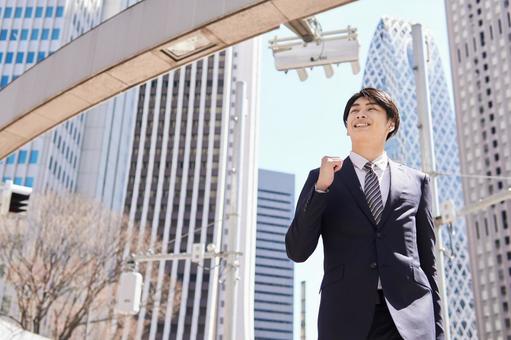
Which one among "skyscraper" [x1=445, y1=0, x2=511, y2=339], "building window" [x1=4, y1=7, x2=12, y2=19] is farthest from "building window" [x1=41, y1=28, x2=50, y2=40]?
"skyscraper" [x1=445, y1=0, x2=511, y2=339]

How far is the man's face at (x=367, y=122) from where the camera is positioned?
237 cm

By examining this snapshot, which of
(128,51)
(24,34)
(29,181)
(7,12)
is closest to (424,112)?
(128,51)

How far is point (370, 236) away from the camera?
2178 mm

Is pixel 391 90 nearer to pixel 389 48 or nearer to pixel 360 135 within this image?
pixel 389 48

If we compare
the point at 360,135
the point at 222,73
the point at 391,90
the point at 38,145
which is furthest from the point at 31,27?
the point at 391,90

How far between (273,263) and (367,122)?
170755 mm

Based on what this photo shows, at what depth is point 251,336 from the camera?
15.9 m

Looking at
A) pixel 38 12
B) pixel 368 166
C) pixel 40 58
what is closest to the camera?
pixel 368 166

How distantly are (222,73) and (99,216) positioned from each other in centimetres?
6343

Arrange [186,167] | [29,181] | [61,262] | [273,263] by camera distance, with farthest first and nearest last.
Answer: [273,263] → [186,167] → [29,181] → [61,262]

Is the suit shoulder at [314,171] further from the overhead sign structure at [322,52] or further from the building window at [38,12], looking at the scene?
the building window at [38,12]

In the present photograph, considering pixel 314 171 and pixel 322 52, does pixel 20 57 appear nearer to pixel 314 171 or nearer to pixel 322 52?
pixel 322 52

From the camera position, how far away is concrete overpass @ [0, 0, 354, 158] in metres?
4.61

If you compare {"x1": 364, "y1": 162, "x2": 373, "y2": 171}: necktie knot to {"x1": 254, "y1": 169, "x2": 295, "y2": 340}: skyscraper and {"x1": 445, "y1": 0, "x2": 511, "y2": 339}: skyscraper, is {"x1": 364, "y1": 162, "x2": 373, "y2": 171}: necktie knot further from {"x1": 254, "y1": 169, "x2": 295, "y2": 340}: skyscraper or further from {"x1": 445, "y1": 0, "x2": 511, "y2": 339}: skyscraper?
{"x1": 254, "y1": 169, "x2": 295, "y2": 340}: skyscraper
